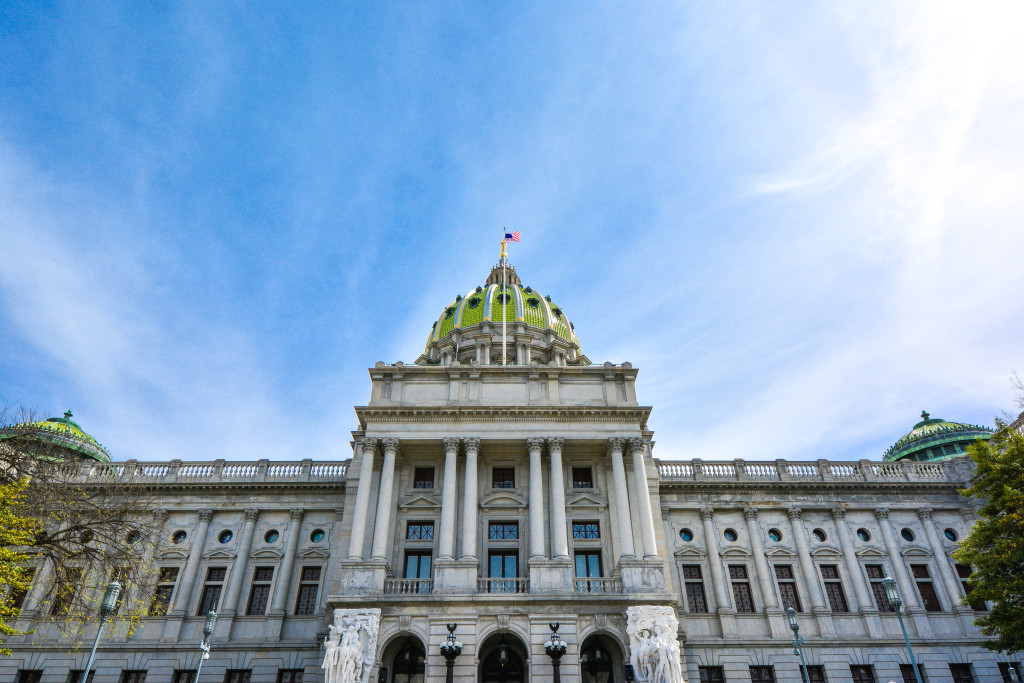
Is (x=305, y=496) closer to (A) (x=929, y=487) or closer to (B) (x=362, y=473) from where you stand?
(B) (x=362, y=473)

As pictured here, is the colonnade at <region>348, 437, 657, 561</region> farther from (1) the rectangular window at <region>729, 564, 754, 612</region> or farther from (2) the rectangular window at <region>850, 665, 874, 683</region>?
(2) the rectangular window at <region>850, 665, 874, 683</region>

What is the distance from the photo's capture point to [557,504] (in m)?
33.2

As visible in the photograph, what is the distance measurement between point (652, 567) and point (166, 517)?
28.4 meters

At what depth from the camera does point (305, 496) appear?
3953cm

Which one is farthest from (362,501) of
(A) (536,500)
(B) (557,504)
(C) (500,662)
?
(C) (500,662)

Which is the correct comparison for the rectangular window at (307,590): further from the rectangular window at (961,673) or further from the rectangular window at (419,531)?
the rectangular window at (961,673)

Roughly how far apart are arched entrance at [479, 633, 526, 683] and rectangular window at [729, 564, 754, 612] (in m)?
13.1

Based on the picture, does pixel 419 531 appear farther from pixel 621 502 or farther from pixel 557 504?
pixel 621 502

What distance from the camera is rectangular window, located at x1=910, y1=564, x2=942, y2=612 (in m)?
37.2

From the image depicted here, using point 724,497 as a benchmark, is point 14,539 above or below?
below

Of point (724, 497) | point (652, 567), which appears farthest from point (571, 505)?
point (724, 497)

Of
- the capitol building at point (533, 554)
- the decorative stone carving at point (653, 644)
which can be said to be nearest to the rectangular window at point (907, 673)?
the capitol building at point (533, 554)

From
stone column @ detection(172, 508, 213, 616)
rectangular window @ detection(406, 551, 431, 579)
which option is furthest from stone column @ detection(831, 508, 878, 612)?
stone column @ detection(172, 508, 213, 616)

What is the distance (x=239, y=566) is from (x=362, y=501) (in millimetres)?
9914
